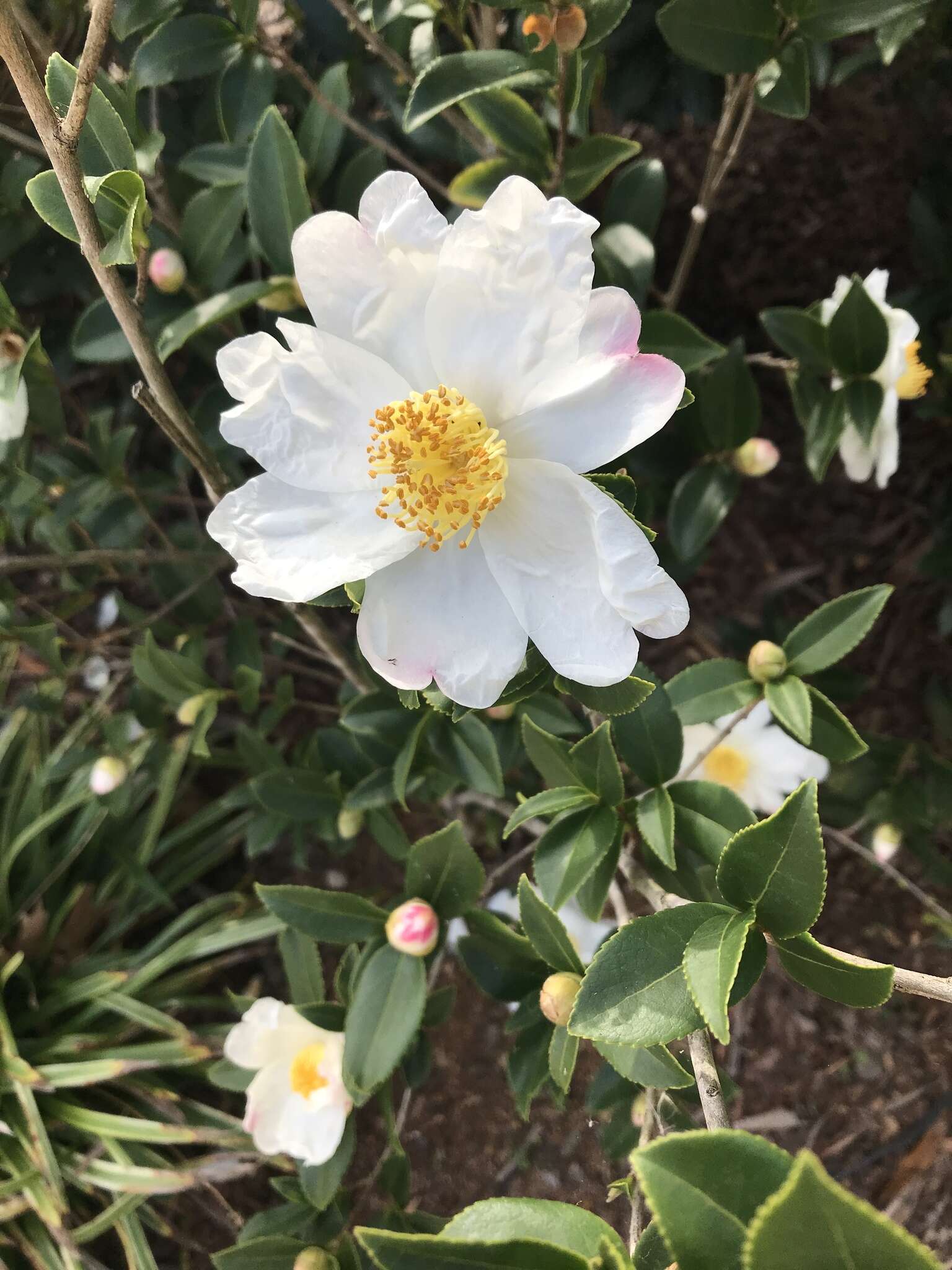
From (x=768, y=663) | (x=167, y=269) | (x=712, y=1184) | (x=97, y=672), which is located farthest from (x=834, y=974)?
(x=97, y=672)

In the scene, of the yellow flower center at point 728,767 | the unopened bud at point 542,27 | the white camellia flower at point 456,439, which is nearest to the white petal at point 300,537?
A: the white camellia flower at point 456,439

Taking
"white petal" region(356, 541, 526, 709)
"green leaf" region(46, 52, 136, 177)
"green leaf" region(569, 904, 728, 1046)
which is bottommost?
"green leaf" region(569, 904, 728, 1046)

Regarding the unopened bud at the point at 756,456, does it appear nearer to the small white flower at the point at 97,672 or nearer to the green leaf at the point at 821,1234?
the green leaf at the point at 821,1234

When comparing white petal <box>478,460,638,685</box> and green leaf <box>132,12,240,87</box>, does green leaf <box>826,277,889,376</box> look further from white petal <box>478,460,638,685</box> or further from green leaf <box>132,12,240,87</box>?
green leaf <box>132,12,240,87</box>

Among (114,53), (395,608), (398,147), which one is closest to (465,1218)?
(395,608)

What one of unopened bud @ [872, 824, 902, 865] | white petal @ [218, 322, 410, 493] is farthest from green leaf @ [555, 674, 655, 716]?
unopened bud @ [872, 824, 902, 865]

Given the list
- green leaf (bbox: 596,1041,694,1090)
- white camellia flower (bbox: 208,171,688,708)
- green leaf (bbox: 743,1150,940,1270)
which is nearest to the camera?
green leaf (bbox: 743,1150,940,1270)
